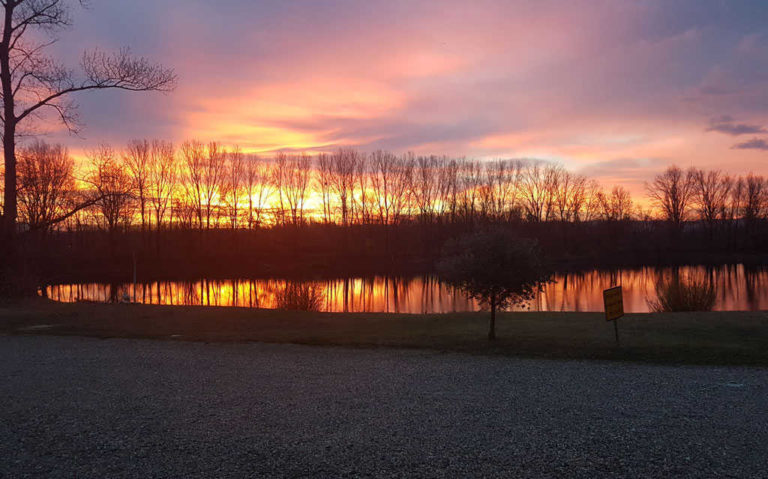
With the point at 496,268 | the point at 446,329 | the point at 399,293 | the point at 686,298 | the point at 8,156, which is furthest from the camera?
the point at 399,293

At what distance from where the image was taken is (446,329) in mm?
13445

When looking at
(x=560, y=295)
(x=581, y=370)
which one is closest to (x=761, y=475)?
(x=581, y=370)

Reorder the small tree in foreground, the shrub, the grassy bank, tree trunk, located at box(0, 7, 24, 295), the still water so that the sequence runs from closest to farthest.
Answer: the grassy bank → the small tree in foreground → the shrub → tree trunk, located at box(0, 7, 24, 295) → the still water

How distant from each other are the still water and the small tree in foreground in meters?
10.3

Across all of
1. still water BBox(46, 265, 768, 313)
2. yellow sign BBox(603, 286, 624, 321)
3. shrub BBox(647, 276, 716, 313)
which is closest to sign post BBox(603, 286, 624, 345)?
yellow sign BBox(603, 286, 624, 321)

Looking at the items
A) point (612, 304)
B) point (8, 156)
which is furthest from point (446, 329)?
point (8, 156)

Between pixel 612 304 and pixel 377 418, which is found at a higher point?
pixel 612 304

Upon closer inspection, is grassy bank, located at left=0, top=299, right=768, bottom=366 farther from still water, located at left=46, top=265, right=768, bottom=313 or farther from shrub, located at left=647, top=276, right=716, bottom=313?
still water, located at left=46, top=265, right=768, bottom=313

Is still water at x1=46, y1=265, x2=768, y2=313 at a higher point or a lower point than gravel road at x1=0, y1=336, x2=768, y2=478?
lower

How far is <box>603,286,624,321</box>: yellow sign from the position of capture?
9992mm

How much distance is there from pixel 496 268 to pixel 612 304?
7.77 ft

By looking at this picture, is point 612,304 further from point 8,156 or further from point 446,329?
point 8,156

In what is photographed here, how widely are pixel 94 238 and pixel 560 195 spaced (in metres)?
67.1

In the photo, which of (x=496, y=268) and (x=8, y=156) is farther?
(x=8, y=156)
